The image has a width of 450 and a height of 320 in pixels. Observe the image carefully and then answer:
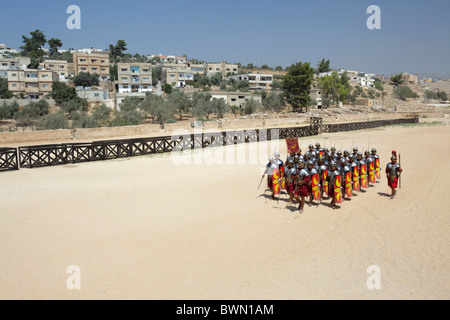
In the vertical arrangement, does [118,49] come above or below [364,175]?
above

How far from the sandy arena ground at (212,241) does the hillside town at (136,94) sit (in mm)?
25352

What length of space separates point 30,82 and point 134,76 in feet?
70.1

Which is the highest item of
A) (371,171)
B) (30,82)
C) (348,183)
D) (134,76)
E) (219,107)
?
(134,76)

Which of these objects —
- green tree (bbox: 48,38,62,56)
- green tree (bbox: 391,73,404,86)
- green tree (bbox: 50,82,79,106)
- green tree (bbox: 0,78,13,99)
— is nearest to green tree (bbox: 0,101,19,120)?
green tree (bbox: 50,82,79,106)

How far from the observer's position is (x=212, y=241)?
921 centimetres

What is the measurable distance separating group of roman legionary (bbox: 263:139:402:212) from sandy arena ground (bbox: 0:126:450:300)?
1.52 ft

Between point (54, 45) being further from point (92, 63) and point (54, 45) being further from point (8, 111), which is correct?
point (8, 111)

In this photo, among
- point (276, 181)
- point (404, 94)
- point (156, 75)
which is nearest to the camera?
point (276, 181)

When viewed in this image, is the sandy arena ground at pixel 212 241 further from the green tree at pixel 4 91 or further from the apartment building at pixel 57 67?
the apartment building at pixel 57 67

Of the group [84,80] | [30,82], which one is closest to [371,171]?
[30,82]

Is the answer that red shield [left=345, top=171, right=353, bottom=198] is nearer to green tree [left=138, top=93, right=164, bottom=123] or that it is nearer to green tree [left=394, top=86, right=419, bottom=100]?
green tree [left=138, top=93, right=164, bottom=123]
